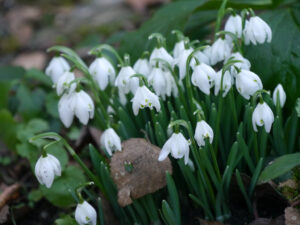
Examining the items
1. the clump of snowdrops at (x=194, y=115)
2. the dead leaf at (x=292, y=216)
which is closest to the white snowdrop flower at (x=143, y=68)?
the clump of snowdrops at (x=194, y=115)

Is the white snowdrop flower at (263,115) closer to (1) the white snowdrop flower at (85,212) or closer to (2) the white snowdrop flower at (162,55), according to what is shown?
(2) the white snowdrop flower at (162,55)

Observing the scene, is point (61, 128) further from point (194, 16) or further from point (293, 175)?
point (293, 175)

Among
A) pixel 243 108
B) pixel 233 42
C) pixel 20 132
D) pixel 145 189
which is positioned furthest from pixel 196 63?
pixel 20 132

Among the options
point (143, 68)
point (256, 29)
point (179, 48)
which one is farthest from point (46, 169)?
point (256, 29)

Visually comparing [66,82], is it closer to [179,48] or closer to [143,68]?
[143,68]

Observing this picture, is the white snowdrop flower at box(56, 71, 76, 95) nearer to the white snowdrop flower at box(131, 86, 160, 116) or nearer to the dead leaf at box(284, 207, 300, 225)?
the white snowdrop flower at box(131, 86, 160, 116)

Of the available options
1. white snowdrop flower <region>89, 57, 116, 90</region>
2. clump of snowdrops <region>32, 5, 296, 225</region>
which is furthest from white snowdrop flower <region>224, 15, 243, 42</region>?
white snowdrop flower <region>89, 57, 116, 90</region>
